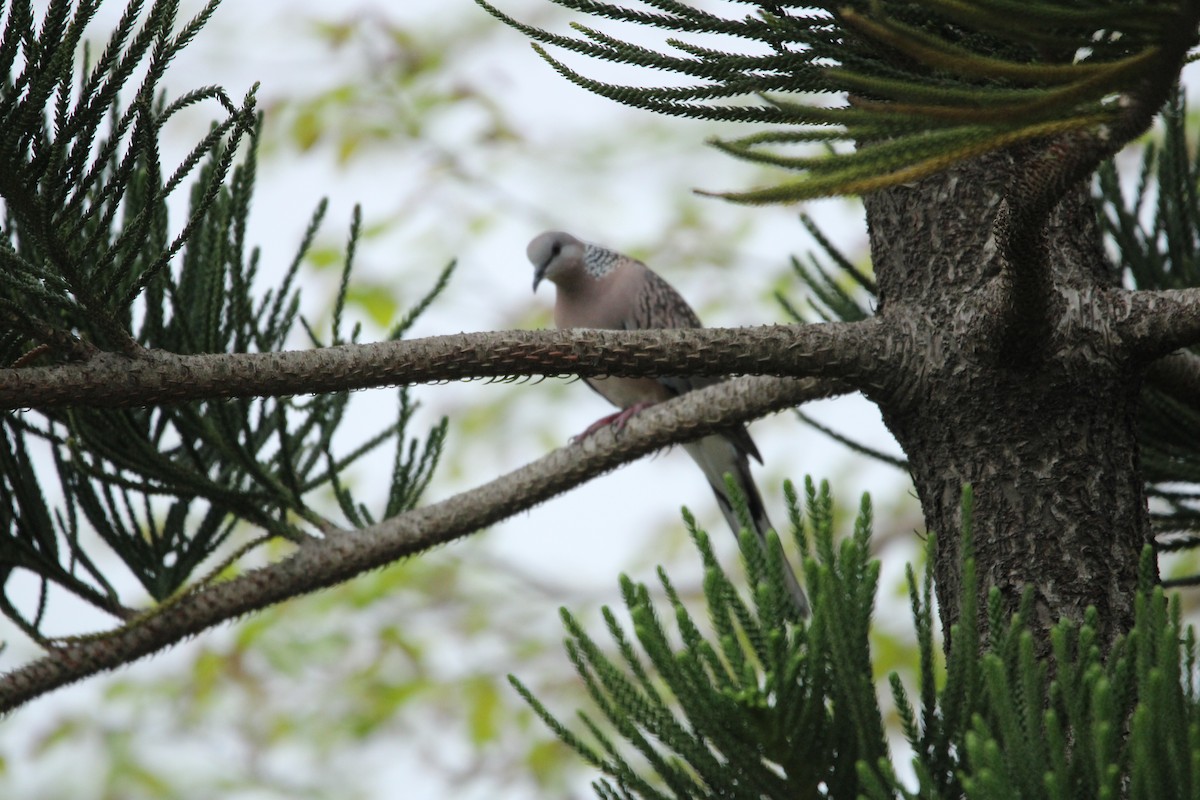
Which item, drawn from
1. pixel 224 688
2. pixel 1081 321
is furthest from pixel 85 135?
pixel 224 688

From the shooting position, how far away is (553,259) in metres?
4.80

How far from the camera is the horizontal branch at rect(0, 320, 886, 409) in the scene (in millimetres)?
1249

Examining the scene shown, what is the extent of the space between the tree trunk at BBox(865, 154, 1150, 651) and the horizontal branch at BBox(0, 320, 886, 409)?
289mm

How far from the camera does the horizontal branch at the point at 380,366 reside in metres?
1.25

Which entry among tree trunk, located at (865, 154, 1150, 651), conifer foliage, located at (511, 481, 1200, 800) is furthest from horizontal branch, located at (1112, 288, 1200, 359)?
conifer foliage, located at (511, 481, 1200, 800)

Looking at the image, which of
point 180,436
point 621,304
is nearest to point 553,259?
point 621,304

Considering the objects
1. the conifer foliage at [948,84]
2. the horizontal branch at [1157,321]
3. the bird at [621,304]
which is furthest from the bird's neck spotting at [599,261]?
the conifer foliage at [948,84]

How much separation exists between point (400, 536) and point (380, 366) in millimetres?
721

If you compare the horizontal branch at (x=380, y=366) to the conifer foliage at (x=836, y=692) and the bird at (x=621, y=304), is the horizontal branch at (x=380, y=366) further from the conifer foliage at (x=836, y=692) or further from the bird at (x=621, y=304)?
the bird at (x=621, y=304)

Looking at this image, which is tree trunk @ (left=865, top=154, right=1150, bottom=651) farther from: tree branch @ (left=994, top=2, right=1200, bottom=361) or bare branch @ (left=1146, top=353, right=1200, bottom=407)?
bare branch @ (left=1146, top=353, right=1200, bottom=407)

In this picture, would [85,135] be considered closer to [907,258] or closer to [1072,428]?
[907,258]

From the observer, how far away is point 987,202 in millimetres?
1665

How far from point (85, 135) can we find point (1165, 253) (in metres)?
1.91

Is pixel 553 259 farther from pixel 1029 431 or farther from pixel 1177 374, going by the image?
pixel 1029 431
